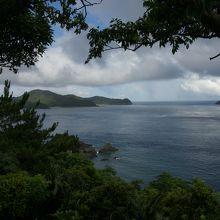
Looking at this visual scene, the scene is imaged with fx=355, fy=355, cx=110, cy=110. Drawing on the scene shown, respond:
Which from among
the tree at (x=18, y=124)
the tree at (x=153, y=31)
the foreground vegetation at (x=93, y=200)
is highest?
the tree at (x=153, y=31)

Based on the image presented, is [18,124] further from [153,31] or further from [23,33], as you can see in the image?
[153,31]

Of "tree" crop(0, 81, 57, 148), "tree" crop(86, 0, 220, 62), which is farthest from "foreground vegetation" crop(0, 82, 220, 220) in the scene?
"tree" crop(0, 81, 57, 148)

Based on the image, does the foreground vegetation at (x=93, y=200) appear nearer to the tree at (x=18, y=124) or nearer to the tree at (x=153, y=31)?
the tree at (x=153, y=31)

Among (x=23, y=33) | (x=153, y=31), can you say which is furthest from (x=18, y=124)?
(x=153, y=31)

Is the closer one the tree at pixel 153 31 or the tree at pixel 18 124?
the tree at pixel 153 31

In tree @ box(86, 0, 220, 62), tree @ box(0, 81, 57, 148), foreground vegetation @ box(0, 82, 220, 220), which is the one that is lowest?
foreground vegetation @ box(0, 82, 220, 220)

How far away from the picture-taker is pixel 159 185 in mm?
15562

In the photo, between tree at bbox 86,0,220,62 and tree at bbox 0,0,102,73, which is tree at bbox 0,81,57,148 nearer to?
tree at bbox 0,0,102,73

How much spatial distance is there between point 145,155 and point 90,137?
38.8 meters

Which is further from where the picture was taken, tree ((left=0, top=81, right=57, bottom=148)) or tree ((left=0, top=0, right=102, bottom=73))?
tree ((left=0, top=81, right=57, bottom=148))

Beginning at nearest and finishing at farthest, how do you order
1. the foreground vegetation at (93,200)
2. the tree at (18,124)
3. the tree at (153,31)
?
the tree at (153,31)
the foreground vegetation at (93,200)
the tree at (18,124)

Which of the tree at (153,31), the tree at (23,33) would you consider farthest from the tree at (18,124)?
the tree at (153,31)

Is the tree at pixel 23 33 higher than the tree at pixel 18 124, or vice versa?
the tree at pixel 23 33

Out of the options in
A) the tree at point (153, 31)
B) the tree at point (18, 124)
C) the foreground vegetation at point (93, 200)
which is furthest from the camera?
the tree at point (18, 124)
